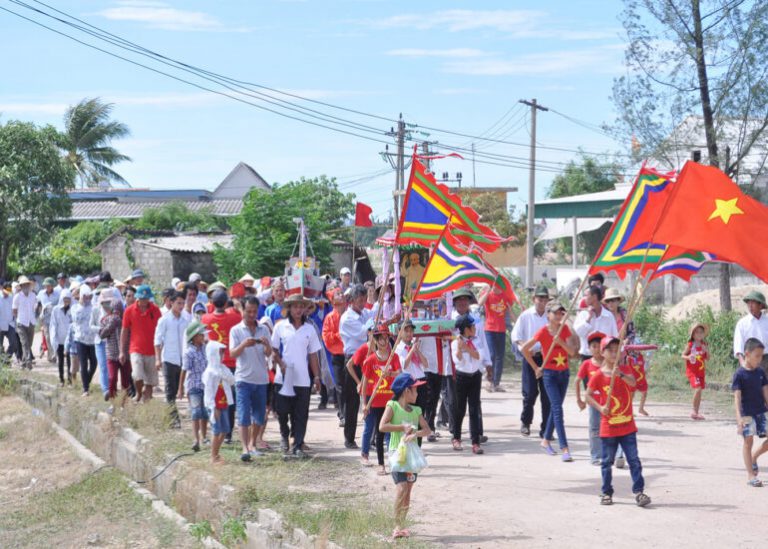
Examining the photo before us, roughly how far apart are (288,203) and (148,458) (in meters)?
19.2

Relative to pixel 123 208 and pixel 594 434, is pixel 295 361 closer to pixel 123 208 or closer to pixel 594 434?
pixel 594 434

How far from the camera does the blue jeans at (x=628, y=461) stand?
8.70 m

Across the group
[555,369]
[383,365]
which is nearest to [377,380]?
[383,365]

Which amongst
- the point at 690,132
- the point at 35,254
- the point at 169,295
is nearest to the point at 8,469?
the point at 169,295

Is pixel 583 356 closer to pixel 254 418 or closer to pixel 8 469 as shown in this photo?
pixel 254 418

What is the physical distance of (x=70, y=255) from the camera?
1549 inches

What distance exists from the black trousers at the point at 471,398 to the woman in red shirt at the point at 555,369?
2.24ft

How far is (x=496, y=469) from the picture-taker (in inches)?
412

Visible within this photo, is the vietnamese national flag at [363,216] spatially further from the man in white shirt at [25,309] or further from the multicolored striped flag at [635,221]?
the man in white shirt at [25,309]

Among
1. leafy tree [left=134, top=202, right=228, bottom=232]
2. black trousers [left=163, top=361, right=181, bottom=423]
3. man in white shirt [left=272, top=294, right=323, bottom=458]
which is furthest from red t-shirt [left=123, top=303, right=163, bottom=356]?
leafy tree [left=134, top=202, right=228, bottom=232]

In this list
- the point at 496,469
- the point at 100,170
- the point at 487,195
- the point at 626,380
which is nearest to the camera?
the point at 626,380

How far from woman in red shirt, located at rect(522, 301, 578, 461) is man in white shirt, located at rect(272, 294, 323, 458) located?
2.43m

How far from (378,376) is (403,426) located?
95.3 inches

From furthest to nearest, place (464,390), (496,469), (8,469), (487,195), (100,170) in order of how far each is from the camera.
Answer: (100,170), (487,195), (8,469), (464,390), (496,469)
